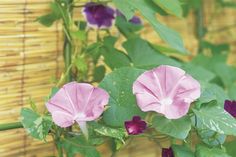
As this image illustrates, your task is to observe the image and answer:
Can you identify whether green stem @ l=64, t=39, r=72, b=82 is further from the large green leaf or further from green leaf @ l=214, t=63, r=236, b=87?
green leaf @ l=214, t=63, r=236, b=87

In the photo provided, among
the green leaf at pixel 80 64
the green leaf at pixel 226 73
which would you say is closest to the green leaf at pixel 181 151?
the green leaf at pixel 80 64

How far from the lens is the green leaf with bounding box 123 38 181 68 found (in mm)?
1164

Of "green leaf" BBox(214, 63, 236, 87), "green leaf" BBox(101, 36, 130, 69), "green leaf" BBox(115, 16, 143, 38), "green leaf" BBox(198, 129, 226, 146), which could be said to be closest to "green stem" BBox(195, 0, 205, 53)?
"green leaf" BBox(214, 63, 236, 87)

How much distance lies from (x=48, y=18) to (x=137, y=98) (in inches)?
14.8

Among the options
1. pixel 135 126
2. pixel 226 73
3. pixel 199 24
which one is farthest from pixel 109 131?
pixel 199 24

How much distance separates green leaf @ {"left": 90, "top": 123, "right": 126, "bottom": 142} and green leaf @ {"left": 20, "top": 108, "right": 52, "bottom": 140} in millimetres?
85

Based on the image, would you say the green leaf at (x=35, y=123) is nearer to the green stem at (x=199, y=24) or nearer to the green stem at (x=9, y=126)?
the green stem at (x=9, y=126)

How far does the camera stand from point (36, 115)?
90cm

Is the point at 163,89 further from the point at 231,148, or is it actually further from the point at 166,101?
the point at 231,148

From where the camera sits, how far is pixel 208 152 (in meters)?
0.88

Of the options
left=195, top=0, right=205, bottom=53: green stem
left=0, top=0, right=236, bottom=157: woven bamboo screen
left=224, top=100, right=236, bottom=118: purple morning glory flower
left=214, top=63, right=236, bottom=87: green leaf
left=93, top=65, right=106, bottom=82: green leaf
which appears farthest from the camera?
left=195, top=0, right=205, bottom=53: green stem

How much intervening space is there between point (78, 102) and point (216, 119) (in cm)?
25

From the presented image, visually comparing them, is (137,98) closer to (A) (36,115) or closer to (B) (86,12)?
(A) (36,115)

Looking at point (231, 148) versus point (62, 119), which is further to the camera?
point (231, 148)
